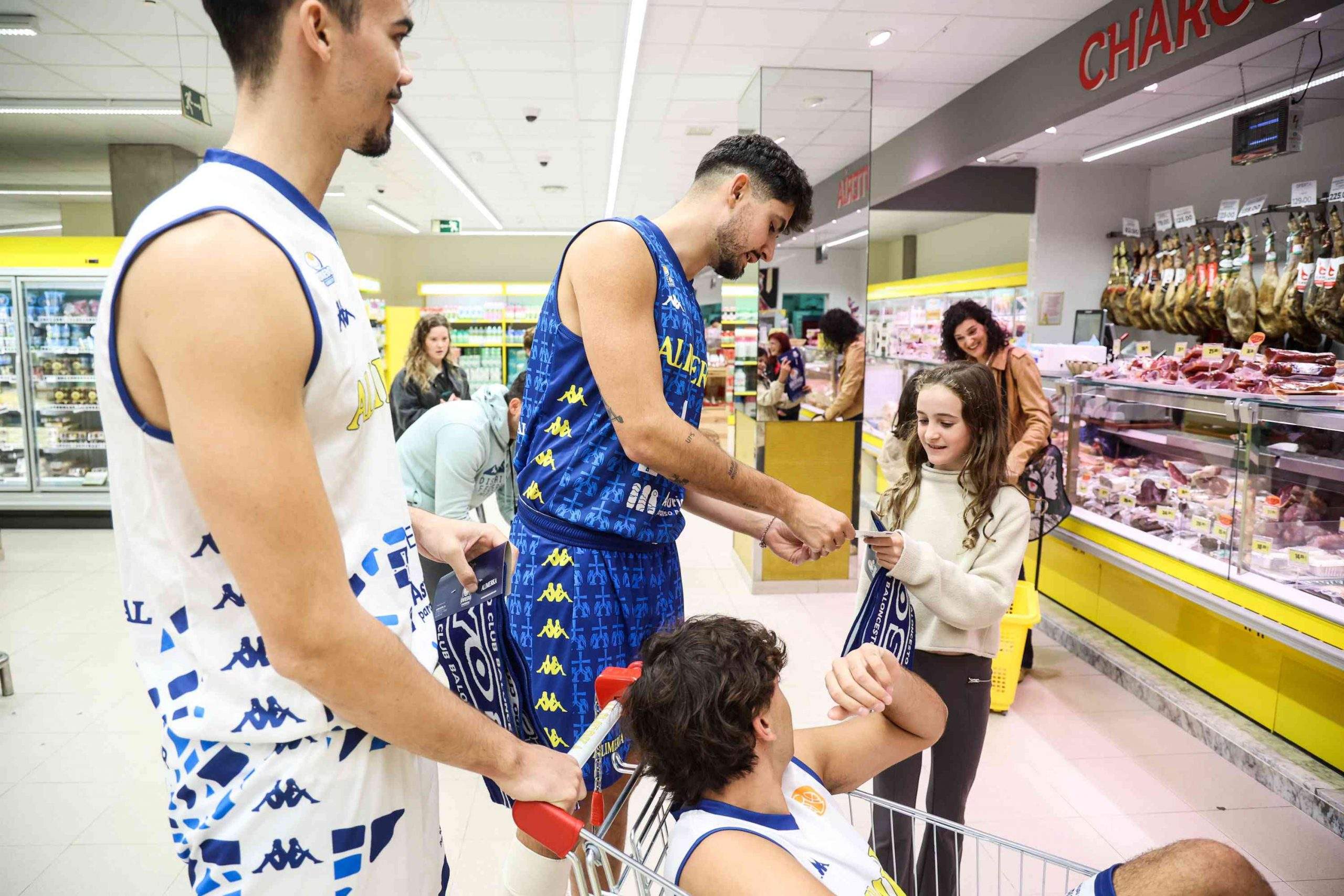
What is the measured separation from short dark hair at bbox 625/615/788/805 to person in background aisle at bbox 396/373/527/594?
1.90m

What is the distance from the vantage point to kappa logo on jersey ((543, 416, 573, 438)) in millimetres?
1562

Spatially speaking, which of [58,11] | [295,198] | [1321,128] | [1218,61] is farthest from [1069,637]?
[58,11]

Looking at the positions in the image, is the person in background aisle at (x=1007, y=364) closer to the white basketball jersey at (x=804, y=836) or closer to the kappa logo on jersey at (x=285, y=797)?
the white basketball jersey at (x=804, y=836)

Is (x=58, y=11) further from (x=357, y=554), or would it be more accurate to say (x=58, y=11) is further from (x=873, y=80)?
(x=357, y=554)

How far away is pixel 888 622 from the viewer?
1.60 metres

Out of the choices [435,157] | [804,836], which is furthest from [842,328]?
[435,157]

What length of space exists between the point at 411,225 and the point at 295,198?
14656 mm

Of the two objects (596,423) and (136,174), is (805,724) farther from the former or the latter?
(136,174)

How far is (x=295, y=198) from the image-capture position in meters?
0.85

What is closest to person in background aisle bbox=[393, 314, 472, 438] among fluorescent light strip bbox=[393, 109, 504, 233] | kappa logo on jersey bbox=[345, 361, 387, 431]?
fluorescent light strip bbox=[393, 109, 504, 233]

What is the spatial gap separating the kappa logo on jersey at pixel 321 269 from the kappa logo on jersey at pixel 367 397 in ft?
0.32

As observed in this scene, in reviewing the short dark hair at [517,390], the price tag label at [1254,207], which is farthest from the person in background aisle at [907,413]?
the price tag label at [1254,207]

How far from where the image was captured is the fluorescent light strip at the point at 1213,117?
572 cm

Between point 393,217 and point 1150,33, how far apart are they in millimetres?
11333
